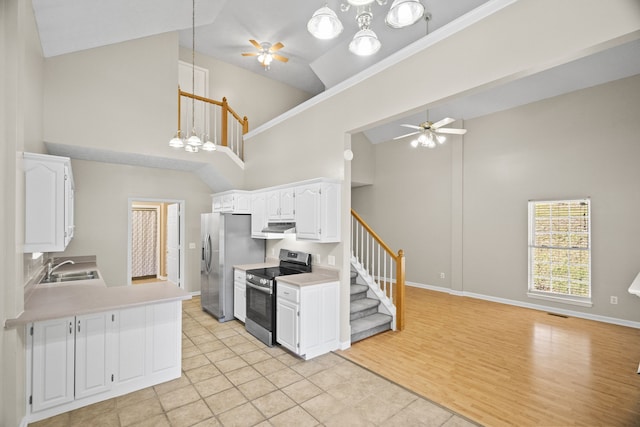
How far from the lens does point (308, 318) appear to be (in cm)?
365

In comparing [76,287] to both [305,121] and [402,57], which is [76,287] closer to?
[305,121]

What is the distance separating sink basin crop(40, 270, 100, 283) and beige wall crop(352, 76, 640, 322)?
641 cm

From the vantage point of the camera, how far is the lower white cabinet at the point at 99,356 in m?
2.55

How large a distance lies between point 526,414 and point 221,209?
5.47m

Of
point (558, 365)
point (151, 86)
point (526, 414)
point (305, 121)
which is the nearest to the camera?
point (526, 414)

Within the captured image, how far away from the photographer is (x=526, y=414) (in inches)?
103

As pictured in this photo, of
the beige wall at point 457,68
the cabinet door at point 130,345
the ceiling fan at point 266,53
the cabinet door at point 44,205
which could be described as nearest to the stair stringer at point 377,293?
the beige wall at point 457,68

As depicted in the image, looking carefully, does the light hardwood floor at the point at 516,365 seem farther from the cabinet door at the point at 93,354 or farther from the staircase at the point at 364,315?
the cabinet door at the point at 93,354

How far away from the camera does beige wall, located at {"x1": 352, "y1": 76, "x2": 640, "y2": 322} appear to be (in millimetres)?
4828

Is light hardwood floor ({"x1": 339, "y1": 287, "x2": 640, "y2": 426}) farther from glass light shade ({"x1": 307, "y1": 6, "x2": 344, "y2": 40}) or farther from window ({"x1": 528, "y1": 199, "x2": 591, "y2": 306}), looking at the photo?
glass light shade ({"x1": 307, "y1": 6, "x2": 344, "y2": 40})

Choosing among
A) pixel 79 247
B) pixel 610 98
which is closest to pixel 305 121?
pixel 79 247

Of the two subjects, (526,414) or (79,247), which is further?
(79,247)

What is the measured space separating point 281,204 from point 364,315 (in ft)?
7.11

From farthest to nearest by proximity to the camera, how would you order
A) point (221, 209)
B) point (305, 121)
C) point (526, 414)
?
point (221, 209) < point (305, 121) < point (526, 414)
